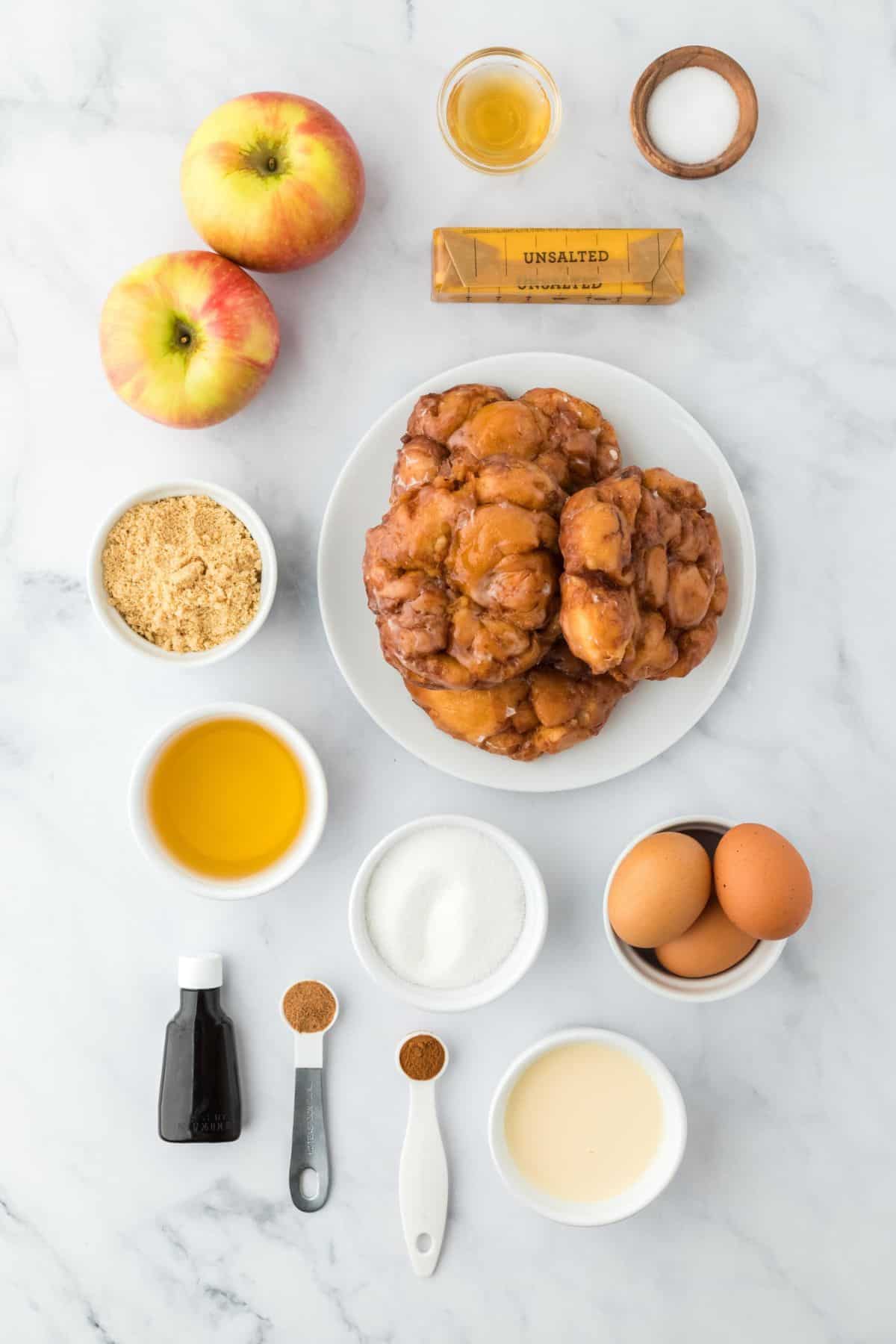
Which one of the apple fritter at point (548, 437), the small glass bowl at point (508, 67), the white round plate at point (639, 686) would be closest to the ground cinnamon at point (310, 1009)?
the white round plate at point (639, 686)

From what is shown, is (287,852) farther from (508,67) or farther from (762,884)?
(508,67)

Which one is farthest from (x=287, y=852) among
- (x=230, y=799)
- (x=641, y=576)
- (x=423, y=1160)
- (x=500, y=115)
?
(x=500, y=115)

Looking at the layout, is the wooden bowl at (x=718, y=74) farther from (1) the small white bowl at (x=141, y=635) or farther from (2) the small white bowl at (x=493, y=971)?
(2) the small white bowl at (x=493, y=971)

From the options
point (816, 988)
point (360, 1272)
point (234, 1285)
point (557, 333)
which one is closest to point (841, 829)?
point (816, 988)

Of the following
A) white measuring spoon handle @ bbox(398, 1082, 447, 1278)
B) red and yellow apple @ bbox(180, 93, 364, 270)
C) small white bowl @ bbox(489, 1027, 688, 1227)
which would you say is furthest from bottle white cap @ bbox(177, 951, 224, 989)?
red and yellow apple @ bbox(180, 93, 364, 270)

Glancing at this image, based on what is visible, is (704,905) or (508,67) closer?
(704,905)

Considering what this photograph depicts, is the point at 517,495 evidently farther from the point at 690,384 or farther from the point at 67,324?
the point at 67,324

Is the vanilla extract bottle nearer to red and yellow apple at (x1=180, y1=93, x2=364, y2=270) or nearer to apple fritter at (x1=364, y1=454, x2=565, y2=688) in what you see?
apple fritter at (x1=364, y1=454, x2=565, y2=688)
